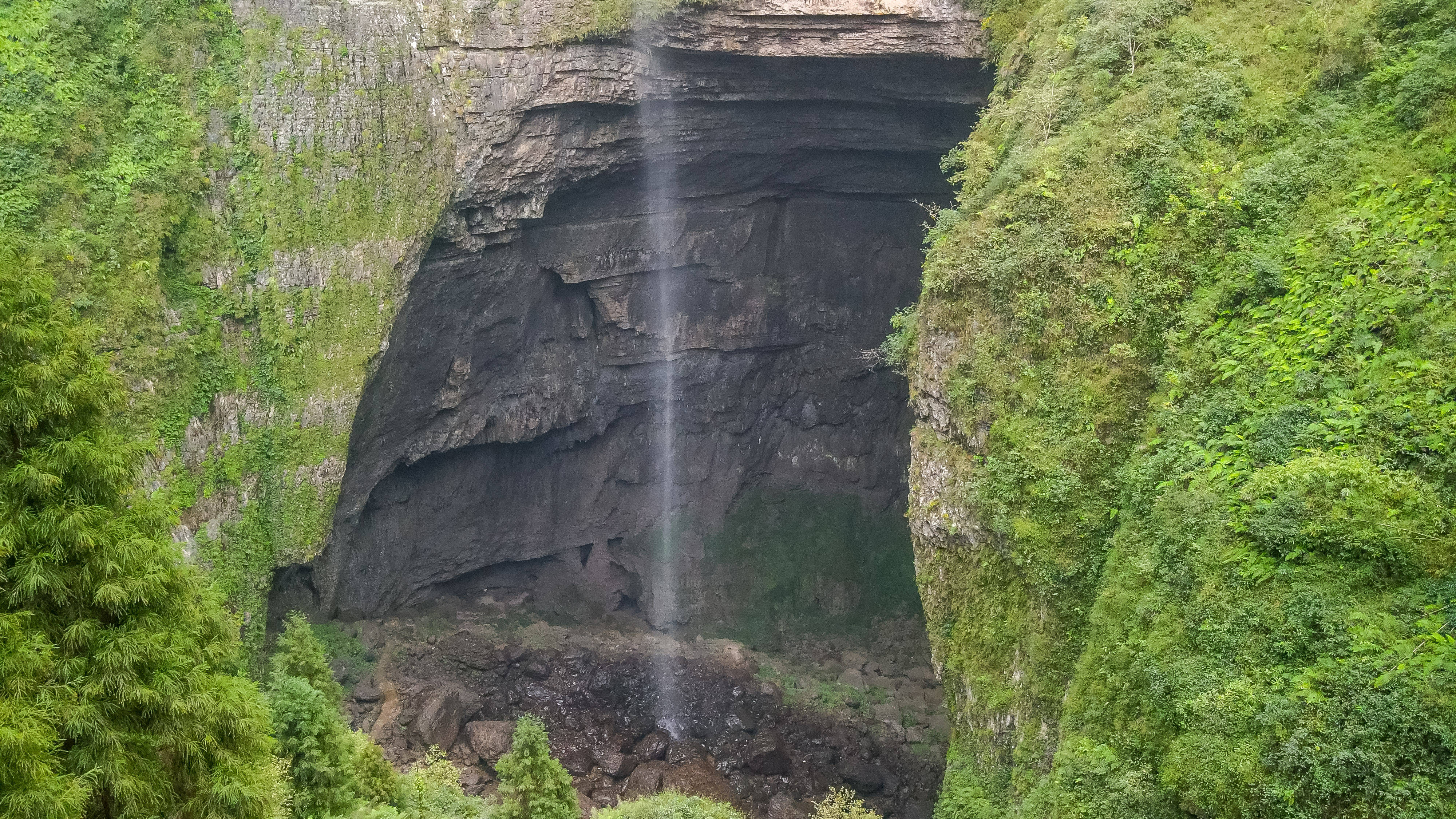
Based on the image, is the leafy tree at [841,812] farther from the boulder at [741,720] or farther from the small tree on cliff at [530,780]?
the boulder at [741,720]

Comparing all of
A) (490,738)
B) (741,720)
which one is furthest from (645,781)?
(490,738)

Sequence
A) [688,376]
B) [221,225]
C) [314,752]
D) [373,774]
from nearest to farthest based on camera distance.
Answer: [314,752] < [373,774] < [221,225] < [688,376]

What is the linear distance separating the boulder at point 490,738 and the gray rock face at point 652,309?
494 centimetres

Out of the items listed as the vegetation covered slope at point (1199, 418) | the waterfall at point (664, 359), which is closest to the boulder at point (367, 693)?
the waterfall at point (664, 359)

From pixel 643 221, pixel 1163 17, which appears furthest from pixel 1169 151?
pixel 643 221

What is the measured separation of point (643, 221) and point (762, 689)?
521 inches

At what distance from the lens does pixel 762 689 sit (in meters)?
23.5

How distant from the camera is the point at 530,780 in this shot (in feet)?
46.3

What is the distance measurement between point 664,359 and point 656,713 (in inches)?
401

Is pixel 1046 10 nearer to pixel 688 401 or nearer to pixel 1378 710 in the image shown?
pixel 1378 710

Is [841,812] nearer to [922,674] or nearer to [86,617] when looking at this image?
[922,674]

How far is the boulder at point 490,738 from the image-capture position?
66.6 ft

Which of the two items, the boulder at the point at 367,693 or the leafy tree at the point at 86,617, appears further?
the boulder at the point at 367,693

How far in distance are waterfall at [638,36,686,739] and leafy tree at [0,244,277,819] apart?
635 inches
